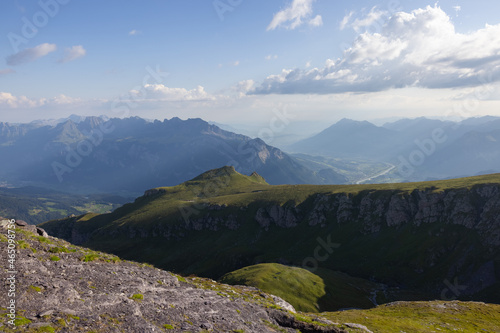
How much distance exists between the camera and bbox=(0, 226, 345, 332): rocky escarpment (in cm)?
2245

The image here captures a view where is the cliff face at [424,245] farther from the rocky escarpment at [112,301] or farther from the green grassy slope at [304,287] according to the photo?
the rocky escarpment at [112,301]

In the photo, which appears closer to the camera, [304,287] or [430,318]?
[430,318]

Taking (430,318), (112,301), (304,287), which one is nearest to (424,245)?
(304,287)

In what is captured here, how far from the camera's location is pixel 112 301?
26.4 meters

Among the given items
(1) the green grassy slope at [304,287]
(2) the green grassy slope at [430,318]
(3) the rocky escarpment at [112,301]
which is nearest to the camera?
(3) the rocky escarpment at [112,301]

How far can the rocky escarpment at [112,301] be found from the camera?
73.7 ft

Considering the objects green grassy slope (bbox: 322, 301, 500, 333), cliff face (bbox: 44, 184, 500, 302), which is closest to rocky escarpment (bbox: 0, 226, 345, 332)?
green grassy slope (bbox: 322, 301, 500, 333)

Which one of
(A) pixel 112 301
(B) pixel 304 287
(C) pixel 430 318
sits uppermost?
(A) pixel 112 301

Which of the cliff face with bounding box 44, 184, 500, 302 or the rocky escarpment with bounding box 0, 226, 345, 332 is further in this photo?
the cliff face with bounding box 44, 184, 500, 302

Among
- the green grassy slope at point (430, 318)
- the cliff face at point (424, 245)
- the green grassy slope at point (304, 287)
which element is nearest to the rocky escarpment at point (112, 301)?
the green grassy slope at point (430, 318)

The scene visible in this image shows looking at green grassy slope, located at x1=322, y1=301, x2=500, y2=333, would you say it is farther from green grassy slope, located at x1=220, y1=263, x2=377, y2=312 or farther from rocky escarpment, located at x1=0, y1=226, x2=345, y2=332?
green grassy slope, located at x1=220, y1=263, x2=377, y2=312

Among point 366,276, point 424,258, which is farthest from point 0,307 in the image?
point 424,258

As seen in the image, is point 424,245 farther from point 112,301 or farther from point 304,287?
point 112,301

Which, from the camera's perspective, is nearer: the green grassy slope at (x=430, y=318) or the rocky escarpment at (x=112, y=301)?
the rocky escarpment at (x=112, y=301)
